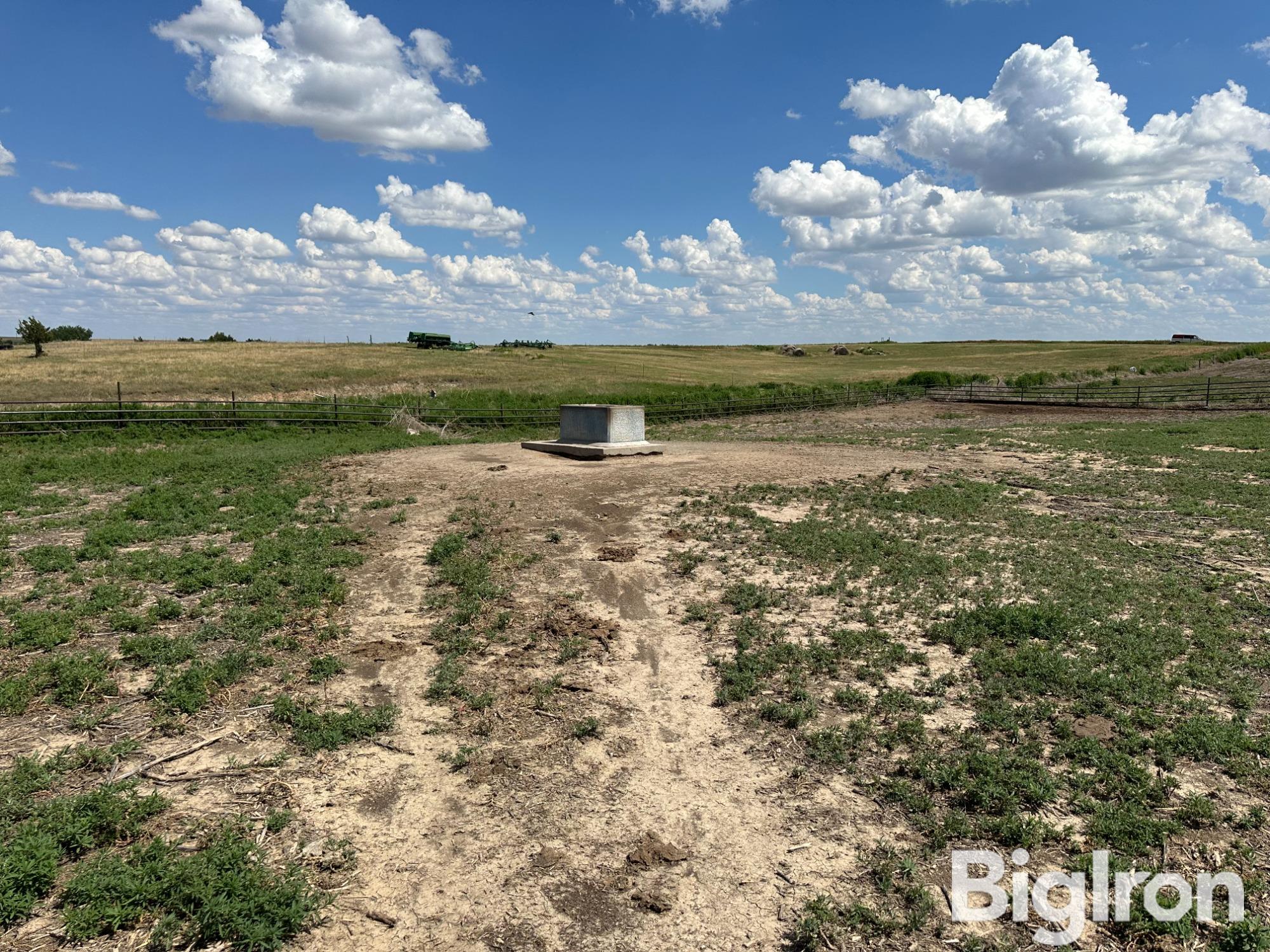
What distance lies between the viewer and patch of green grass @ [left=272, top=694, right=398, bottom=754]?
222 inches

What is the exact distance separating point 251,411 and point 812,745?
84.2 ft

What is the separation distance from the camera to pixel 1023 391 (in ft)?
142

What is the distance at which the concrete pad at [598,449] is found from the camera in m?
18.1

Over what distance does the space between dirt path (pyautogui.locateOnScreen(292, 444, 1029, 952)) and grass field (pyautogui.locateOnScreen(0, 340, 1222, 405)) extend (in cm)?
2714

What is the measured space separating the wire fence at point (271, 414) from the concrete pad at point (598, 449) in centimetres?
886

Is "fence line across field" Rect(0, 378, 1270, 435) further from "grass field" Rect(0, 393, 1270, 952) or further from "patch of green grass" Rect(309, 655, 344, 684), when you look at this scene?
"patch of green grass" Rect(309, 655, 344, 684)

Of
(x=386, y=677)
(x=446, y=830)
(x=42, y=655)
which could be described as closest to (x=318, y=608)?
(x=386, y=677)

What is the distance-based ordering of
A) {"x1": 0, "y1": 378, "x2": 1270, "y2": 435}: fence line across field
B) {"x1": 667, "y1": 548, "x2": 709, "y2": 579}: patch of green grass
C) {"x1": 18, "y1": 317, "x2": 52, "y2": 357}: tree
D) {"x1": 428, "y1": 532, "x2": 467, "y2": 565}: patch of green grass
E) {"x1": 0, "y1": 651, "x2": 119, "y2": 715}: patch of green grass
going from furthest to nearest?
{"x1": 18, "y1": 317, "x2": 52, "y2": 357}: tree
{"x1": 0, "y1": 378, "x2": 1270, "y2": 435}: fence line across field
{"x1": 428, "y1": 532, "x2": 467, "y2": 565}: patch of green grass
{"x1": 667, "y1": 548, "x2": 709, "y2": 579}: patch of green grass
{"x1": 0, "y1": 651, "x2": 119, "y2": 715}: patch of green grass

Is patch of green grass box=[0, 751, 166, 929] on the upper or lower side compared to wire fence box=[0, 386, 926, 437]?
lower

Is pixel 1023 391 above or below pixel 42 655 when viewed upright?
above

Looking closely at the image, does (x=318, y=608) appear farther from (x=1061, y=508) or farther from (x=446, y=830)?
(x=1061, y=508)

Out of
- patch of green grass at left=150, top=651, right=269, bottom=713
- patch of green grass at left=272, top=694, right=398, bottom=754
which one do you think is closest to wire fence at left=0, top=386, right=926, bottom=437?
patch of green grass at left=150, top=651, right=269, bottom=713

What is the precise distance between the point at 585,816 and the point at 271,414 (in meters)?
25.0

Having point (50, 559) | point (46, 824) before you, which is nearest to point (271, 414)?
point (50, 559)
